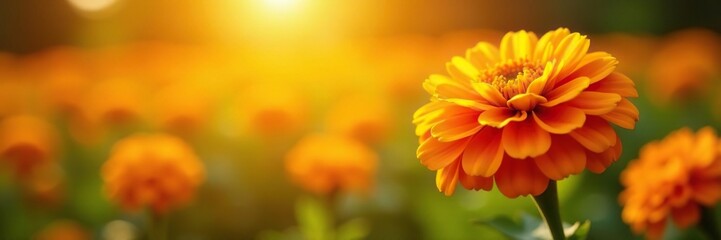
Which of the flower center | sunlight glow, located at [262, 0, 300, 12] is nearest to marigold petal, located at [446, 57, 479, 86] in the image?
the flower center

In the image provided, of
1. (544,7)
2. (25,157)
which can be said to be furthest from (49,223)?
(544,7)

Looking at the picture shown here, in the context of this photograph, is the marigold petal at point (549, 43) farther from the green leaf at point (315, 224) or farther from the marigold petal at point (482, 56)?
the green leaf at point (315, 224)

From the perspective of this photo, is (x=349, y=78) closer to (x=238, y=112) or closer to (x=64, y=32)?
(x=238, y=112)

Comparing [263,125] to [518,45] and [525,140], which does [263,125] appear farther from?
[525,140]

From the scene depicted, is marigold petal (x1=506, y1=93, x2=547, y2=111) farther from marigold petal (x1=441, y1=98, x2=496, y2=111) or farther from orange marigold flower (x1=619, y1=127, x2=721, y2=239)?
orange marigold flower (x1=619, y1=127, x2=721, y2=239)

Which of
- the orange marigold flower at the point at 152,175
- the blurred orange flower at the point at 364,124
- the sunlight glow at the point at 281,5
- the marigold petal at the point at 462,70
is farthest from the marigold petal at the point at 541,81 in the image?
the sunlight glow at the point at 281,5
